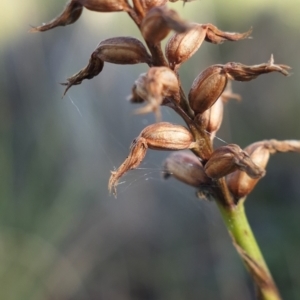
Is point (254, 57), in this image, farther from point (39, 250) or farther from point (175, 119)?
point (39, 250)

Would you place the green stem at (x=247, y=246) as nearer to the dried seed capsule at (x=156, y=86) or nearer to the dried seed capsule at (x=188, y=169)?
the dried seed capsule at (x=188, y=169)

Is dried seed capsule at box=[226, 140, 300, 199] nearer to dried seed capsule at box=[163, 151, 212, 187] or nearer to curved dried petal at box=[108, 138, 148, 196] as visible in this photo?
dried seed capsule at box=[163, 151, 212, 187]

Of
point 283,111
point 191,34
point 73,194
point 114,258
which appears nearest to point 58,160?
point 73,194

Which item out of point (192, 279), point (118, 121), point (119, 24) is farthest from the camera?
point (119, 24)

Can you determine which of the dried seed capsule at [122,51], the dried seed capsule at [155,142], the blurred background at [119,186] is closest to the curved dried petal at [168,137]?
the dried seed capsule at [155,142]

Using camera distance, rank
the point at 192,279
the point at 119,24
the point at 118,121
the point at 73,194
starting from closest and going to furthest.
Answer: the point at 192,279 < the point at 73,194 < the point at 118,121 < the point at 119,24

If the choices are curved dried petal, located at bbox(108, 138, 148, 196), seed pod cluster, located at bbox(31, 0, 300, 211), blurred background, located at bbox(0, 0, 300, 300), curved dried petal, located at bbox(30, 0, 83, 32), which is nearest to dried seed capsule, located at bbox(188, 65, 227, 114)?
seed pod cluster, located at bbox(31, 0, 300, 211)
